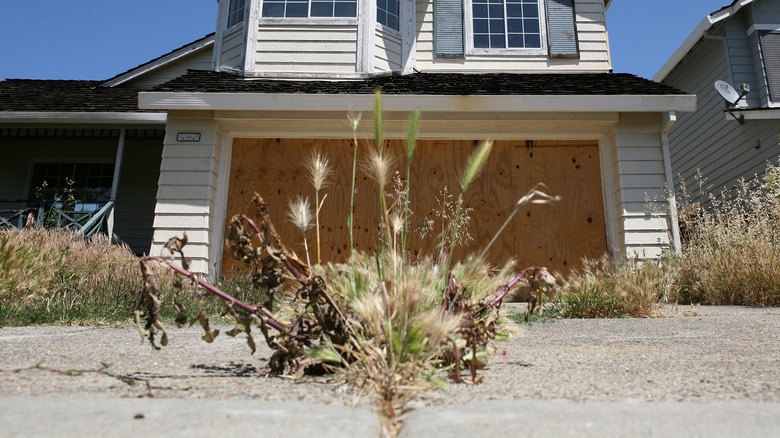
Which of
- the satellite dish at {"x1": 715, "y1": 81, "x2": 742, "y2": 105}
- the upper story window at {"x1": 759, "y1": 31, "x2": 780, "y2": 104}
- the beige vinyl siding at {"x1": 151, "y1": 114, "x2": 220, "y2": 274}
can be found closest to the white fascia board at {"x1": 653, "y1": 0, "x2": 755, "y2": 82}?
the upper story window at {"x1": 759, "y1": 31, "x2": 780, "y2": 104}

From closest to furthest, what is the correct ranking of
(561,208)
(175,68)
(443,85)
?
(561,208) < (443,85) < (175,68)

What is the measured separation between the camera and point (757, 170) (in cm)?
944

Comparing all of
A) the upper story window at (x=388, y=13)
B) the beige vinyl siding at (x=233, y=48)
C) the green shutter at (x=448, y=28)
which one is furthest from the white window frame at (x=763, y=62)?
the beige vinyl siding at (x=233, y=48)

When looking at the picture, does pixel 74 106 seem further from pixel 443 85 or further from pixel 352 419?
pixel 352 419

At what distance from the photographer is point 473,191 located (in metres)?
6.87

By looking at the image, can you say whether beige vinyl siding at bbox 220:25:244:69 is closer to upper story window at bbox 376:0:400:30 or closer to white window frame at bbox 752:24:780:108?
upper story window at bbox 376:0:400:30

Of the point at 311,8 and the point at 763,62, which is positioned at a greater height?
the point at 763,62

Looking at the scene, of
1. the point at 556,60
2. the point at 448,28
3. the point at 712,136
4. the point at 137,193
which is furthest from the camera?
the point at 712,136

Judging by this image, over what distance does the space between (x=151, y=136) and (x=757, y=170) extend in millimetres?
10825

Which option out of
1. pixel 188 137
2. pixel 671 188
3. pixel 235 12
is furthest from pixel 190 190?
pixel 671 188

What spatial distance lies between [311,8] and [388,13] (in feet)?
3.94

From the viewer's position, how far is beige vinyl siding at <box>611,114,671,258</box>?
6438 mm

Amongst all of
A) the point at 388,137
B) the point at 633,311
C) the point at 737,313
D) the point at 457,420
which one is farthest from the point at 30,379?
the point at 388,137

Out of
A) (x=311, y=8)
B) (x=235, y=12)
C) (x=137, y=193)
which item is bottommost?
(x=137, y=193)
